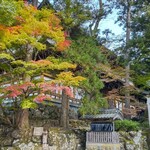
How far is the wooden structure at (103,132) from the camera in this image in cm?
1316

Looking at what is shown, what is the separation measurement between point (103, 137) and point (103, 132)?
267mm

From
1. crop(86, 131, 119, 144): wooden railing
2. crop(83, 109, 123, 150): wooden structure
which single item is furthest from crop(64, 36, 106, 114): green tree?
crop(86, 131, 119, 144): wooden railing

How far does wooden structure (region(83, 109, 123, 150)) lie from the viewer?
1316 centimetres

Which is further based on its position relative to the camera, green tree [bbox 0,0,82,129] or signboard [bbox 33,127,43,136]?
signboard [bbox 33,127,43,136]

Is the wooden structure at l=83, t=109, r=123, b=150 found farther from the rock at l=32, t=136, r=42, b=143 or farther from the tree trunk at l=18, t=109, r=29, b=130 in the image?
the tree trunk at l=18, t=109, r=29, b=130

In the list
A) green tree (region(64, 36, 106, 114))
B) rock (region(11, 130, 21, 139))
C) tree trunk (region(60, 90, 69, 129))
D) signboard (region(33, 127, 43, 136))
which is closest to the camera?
rock (region(11, 130, 21, 139))

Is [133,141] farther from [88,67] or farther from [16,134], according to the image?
[16,134]

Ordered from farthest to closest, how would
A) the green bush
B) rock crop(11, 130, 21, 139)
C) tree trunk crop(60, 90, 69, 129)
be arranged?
1. the green bush
2. tree trunk crop(60, 90, 69, 129)
3. rock crop(11, 130, 21, 139)

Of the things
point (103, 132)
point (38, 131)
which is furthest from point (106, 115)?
point (38, 131)

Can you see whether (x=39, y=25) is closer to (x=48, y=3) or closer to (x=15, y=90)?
(x=15, y=90)

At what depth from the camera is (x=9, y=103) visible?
1480 centimetres

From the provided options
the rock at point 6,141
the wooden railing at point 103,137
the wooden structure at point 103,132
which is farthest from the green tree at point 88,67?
the rock at point 6,141

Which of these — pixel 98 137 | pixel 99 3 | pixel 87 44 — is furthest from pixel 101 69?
pixel 99 3

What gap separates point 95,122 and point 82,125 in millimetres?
1085
